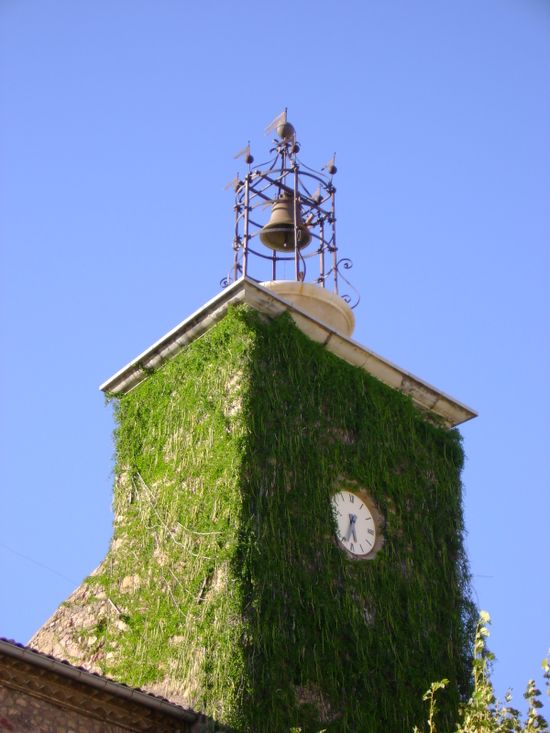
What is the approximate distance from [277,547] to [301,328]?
3.18 m

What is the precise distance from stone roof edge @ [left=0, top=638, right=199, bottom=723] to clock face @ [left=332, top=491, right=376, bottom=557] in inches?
122

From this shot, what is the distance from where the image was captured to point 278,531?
1602 cm

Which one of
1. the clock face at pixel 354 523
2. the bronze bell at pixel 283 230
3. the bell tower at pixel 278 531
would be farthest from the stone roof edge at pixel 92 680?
the bronze bell at pixel 283 230

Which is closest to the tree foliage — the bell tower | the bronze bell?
the bell tower

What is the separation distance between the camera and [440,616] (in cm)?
1731

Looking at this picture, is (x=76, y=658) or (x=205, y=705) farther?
(x=76, y=658)

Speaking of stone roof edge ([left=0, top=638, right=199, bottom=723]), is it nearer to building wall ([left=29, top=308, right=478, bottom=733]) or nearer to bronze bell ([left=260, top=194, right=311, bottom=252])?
building wall ([left=29, top=308, right=478, bottom=733])

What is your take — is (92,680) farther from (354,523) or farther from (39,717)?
(354,523)

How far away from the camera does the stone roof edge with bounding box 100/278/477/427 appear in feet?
57.3

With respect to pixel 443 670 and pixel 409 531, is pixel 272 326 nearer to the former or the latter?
pixel 409 531

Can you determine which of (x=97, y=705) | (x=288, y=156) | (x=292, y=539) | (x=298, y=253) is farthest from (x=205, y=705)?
(x=288, y=156)

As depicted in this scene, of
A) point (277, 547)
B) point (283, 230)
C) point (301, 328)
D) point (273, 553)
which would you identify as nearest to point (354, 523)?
point (277, 547)

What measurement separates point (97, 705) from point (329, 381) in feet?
17.4

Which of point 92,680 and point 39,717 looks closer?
point 39,717
